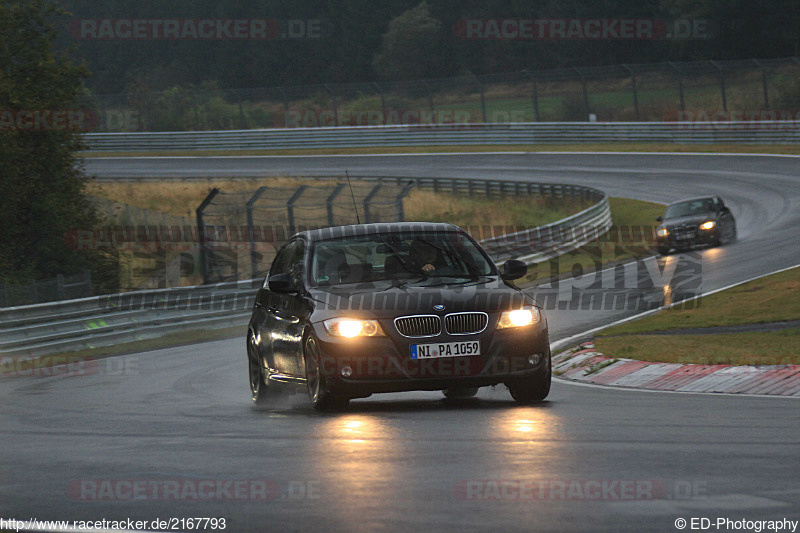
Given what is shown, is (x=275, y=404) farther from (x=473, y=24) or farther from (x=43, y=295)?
(x=473, y=24)

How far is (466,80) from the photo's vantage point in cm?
5797

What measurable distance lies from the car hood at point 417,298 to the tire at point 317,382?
27cm

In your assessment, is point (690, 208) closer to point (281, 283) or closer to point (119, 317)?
point (119, 317)

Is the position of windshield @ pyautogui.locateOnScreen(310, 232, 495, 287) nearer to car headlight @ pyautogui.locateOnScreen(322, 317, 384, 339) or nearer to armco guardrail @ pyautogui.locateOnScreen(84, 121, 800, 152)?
car headlight @ pyautogui.locateOnScreen(322, 317, 384, 339)

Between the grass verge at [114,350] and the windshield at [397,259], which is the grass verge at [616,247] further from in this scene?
the windshield at [397,259]

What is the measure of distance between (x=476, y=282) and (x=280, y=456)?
3419 mm

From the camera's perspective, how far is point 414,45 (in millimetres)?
90938

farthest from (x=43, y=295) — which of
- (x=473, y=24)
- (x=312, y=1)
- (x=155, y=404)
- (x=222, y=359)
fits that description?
(x=312, y=1)

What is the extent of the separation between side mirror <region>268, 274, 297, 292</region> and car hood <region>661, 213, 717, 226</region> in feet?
69.9

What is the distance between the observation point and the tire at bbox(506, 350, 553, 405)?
32.2ft

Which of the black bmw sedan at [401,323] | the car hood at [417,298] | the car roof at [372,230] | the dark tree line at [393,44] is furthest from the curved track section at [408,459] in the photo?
the dark tree line at [393,44]

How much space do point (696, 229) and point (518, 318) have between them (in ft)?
70.3

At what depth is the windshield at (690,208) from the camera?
31.0m

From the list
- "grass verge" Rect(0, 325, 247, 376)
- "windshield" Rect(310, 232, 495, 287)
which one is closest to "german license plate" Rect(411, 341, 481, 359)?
"windshield" Rect(310, 232, 495, 287)
